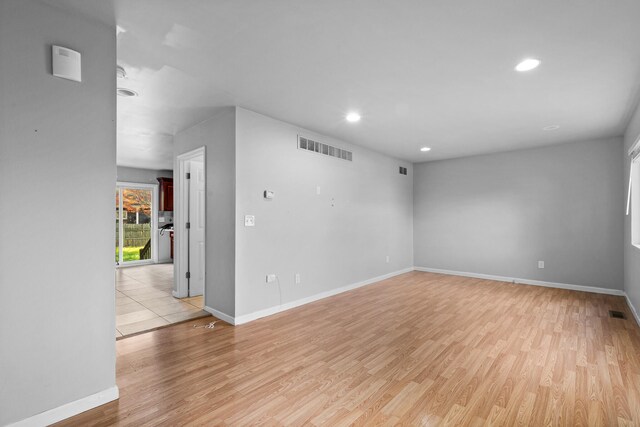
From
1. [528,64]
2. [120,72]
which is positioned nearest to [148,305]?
[120,72]

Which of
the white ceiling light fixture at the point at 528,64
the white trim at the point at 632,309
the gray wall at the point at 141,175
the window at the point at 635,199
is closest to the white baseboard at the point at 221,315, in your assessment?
the white ceiling light fixture at the point at 528,64

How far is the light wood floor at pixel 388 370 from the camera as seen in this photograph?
194 centimetres

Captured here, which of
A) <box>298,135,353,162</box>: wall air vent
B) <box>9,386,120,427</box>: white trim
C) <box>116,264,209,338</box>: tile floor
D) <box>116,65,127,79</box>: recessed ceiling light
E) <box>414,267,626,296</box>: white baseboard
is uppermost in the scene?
<box>116,65,127,79</box>: recessed ceiling light

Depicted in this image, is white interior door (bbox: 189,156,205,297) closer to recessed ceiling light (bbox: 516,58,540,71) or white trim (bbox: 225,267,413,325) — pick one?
white trim (bbox: 225,267,413,325)

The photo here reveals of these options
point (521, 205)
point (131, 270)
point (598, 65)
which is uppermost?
point (598, 65)

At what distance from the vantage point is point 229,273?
3621mm

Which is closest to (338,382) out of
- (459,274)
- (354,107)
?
(354,107)

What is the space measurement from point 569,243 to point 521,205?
3.18 feet

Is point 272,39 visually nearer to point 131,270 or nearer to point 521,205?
point 521,205

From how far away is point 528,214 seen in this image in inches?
222

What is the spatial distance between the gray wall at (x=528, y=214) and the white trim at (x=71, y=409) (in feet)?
20.6

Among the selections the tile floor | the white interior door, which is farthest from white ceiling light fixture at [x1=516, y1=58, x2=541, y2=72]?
the tile floor

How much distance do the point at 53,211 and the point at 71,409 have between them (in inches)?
49.0

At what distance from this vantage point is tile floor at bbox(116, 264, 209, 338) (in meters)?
3.59
